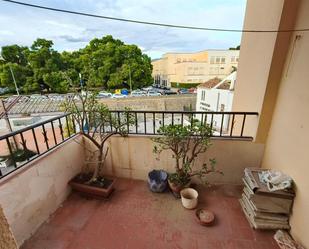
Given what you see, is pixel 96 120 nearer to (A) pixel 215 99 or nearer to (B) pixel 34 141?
(B) pixel 34 141

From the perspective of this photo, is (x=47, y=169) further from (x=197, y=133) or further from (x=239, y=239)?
(x=239, y=239)

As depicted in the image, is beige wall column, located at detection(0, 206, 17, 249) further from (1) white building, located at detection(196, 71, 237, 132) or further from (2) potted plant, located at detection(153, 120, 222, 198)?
(1) white building, located at detection(196, 71, 237, 132)

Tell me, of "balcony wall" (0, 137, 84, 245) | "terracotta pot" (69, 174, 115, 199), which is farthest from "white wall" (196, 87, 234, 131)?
"balcony wall" (0, 137, 84, 245)

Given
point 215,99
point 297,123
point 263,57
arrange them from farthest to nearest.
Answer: point 215,99, point 263,57, point 297,123

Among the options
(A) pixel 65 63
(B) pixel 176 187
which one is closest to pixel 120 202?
(B) pixel 176 187

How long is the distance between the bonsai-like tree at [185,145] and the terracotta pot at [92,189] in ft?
2.76

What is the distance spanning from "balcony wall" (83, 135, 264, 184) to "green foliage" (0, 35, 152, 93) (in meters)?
9.15

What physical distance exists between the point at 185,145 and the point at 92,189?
1403 mm

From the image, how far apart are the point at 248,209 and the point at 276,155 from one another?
719mm

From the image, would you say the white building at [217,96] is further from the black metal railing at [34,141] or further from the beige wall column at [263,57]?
the black metal railing at [34,141]

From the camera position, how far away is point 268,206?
1753 mm

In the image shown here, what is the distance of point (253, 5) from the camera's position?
98.3 inches

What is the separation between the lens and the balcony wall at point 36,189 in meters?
1.56

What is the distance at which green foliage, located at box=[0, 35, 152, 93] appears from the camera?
1123cm
